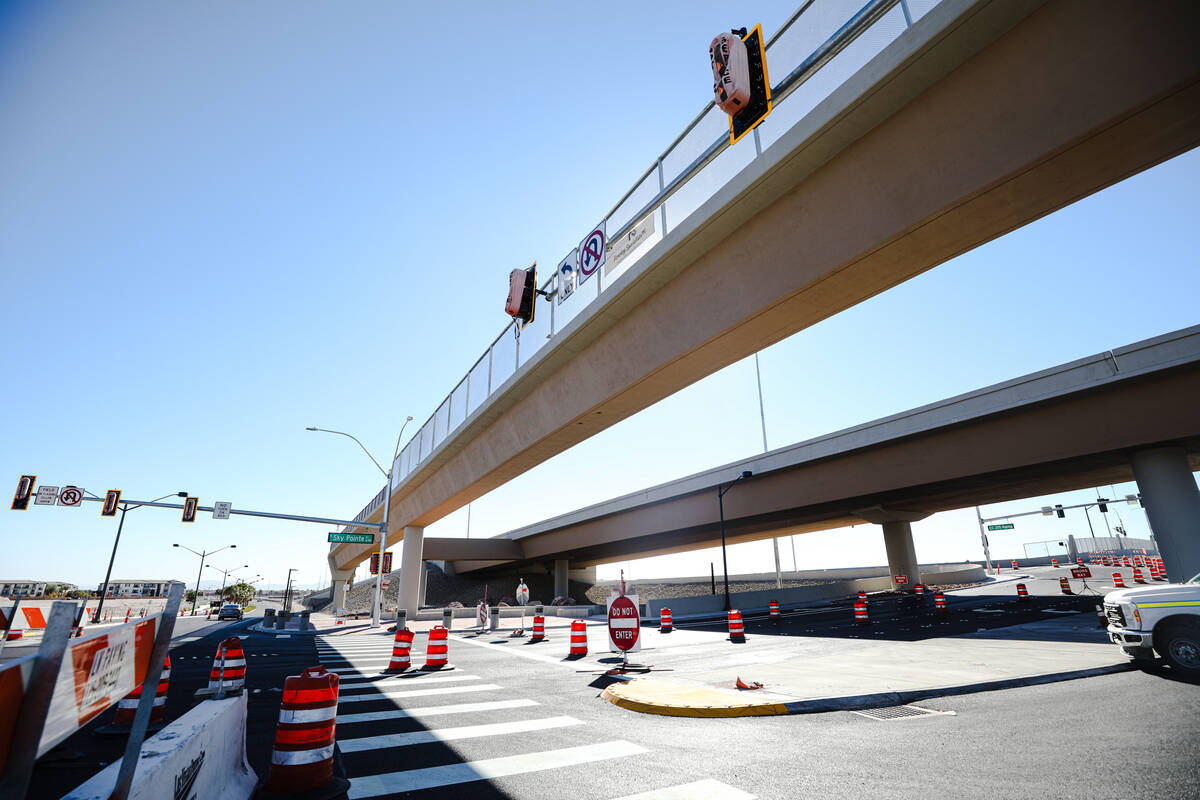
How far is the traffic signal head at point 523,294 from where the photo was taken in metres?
16.0

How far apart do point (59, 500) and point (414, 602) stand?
61.0ft

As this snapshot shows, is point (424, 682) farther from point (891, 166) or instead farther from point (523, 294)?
point (891, 166)

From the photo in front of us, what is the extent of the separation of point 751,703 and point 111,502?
34.7m

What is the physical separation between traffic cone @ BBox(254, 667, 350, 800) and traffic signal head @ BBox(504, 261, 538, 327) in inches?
480

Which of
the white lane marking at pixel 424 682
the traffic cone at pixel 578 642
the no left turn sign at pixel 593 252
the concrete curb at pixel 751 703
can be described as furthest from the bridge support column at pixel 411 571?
the concrete curb at pixel 751 703

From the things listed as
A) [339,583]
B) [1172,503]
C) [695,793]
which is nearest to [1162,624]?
[695,793]

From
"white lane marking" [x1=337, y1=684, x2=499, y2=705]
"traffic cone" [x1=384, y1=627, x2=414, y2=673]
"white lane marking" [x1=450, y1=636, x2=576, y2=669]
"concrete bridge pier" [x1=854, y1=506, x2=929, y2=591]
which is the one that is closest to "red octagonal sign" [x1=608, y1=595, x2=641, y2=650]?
"white lane marking" [x1=450, y1=636, x2=576, y2=669]

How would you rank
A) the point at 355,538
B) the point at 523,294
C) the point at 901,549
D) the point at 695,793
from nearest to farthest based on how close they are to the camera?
the point at 695,793 < the point at 523,294 < the point at 355,538 < the point at 901,549

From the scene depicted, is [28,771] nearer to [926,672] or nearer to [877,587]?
[926,672]

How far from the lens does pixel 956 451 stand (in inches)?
1005

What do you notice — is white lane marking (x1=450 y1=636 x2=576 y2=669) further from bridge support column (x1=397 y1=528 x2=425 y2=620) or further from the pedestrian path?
bridge support column (x1=397 y1=528 x2=425 y2=620)

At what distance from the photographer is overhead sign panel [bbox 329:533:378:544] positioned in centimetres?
3092

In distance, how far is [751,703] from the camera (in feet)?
24.5

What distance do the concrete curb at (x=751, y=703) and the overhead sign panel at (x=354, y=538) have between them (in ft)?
83.7
